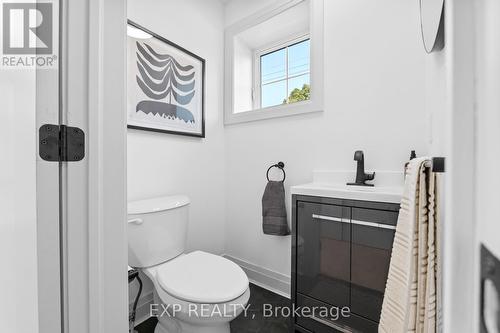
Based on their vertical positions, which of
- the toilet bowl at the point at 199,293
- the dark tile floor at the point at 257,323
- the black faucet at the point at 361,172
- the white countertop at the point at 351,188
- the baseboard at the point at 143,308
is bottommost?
the dark tile floor at the point at 257,323

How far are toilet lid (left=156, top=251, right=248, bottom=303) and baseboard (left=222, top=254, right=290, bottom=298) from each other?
639 mm

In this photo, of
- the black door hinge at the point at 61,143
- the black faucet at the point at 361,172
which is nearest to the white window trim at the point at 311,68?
the black faucet at the point at 361,172

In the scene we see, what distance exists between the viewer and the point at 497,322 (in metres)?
0.17

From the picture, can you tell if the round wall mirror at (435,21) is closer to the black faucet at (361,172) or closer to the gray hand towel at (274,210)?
the black faucet at (361,172)

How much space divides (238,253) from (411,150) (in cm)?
145

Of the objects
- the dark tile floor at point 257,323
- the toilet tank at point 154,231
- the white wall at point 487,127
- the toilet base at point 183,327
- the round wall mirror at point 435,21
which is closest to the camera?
the white wall at point 487,127

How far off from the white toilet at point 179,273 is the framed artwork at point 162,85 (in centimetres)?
53

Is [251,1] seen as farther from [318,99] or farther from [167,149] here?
[167,149]

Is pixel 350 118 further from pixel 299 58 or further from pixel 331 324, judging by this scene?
pixel 331 324

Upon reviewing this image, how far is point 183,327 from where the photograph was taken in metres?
1.07

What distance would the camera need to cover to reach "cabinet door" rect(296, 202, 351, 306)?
3.60 ft

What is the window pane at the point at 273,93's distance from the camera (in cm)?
190

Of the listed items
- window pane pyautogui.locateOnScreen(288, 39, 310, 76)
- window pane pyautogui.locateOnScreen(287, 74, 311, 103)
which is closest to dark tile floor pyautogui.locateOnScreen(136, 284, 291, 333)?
window pane pyautogui.locateOnScreen(287, 74, 311, 103)

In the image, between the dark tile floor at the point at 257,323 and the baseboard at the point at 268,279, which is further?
the baseboard at the point at 268,279
